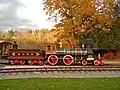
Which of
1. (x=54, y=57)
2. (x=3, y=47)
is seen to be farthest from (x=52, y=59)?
(x=3, y=47)

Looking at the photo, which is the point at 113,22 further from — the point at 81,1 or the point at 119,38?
the point at 81,1

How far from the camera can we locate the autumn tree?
134 feet

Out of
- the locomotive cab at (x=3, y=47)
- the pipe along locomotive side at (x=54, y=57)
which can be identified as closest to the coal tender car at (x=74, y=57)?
the pipe along locomotive side at (x=54, y=57)

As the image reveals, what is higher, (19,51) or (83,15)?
(83,15)

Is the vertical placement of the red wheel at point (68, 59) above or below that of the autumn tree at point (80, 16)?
below

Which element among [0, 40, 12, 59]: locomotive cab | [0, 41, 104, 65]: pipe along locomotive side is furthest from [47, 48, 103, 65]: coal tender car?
[0, 40, 12, 59]: locomotive cab

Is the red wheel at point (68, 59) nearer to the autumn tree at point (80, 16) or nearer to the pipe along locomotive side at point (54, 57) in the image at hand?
the pipe along locomotive side at point (54, 57)

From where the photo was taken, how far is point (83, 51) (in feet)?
93.2

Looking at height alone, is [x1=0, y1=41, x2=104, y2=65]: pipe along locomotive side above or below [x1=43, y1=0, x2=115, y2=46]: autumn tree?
below

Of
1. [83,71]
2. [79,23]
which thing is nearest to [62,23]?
[79,23]

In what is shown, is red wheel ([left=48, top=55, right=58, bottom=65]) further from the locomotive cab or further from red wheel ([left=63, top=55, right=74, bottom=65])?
the locomotive cab

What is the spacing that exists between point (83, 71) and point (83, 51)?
7.69 metres

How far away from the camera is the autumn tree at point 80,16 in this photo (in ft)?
134

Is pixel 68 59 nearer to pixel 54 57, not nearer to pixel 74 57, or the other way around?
pixel 74 57
